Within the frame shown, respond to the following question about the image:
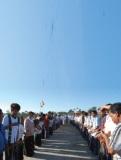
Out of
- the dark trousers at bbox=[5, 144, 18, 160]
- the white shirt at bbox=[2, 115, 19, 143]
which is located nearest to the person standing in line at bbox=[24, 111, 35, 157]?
the dark trousers at bbox=[5, 144, 18, 160]

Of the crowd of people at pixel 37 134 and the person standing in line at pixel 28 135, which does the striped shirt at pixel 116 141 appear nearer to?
the crowd of people at pixel 37 134

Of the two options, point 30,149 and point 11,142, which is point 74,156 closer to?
point 30,149

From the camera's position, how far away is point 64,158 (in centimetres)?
2091

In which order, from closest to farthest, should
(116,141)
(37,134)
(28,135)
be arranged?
(116,141) < (28,135) < (37,134)

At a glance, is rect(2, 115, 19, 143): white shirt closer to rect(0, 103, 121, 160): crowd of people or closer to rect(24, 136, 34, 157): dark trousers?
rect(0, 103, 121, 160): crowd of people

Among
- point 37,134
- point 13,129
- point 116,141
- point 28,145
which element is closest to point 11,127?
point 13,129

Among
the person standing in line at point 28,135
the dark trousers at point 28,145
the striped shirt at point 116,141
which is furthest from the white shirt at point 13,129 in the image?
the dark trousers at point 28,145

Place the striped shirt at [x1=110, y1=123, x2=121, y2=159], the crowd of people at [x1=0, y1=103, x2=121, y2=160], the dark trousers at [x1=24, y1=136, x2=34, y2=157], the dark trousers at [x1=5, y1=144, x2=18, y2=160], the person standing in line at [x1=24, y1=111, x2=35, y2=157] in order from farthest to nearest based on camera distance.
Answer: the dark trousers at [x1=24, y1=136, x2=34, y2=157] < the person standing in line at [x1=24, y1=111, x2=35, y2=157] < the dark trousers at [x1=5, y1=144, x2=18, y2=160] < the crowd of people at [x1=0, y1=103, x2=121, y2=160] < the striped shirt at [x1=110, y1=123, x2=121, y2=159]

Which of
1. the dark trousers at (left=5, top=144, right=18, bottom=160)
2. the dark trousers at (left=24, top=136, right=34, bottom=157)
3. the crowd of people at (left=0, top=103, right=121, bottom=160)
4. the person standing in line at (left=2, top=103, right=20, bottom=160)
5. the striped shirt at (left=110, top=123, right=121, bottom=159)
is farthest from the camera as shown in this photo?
the dark trousers at (left=24, top=136, right=34, bottom=157)

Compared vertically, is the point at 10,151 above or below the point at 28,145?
below

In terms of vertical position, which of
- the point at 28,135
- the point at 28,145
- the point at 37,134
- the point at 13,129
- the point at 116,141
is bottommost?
the point at 116,141

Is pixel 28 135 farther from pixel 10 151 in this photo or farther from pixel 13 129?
pixel 13 129

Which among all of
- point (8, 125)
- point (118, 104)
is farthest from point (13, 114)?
point (118, 104)

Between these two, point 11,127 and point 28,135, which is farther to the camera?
point 28,135
